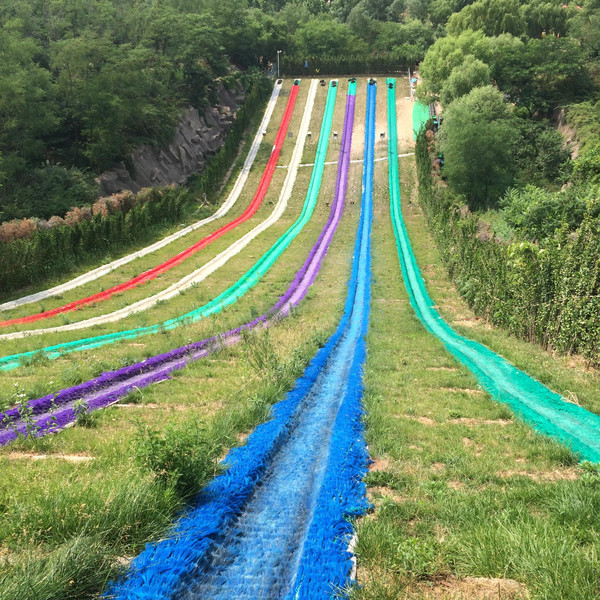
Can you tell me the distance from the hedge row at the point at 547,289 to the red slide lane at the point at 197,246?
62.5 feet

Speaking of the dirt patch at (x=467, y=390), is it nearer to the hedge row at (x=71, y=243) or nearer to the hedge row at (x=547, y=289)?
the hedge row at (x=547, y=289)

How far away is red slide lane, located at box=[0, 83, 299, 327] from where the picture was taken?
68.7 feet

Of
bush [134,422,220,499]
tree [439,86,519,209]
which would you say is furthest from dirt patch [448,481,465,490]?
tree [439,86,519,209]

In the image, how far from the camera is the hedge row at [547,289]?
1268cm

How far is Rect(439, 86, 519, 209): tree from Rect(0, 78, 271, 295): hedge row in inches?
1014

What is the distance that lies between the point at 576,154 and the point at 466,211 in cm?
1413

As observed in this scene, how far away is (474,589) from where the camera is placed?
3.88m

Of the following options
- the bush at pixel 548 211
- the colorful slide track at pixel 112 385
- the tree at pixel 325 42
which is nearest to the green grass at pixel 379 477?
the colorful slide track at pixel 112 385

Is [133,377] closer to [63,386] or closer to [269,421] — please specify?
[63,386]

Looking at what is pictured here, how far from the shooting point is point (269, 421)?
7906 millimetres

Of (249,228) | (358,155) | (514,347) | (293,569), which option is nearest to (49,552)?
(293,569)

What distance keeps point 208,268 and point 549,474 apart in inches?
986

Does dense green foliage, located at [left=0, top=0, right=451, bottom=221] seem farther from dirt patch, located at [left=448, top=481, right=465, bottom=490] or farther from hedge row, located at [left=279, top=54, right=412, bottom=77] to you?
dirt patch, located at [left=448, top=481, right=465, bottom=490]

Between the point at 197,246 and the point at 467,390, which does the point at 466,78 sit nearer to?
the point at 197,246
